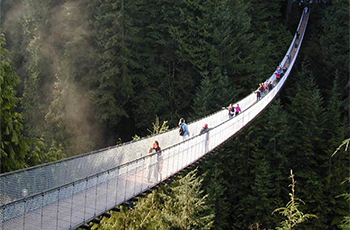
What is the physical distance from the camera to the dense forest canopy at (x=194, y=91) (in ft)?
72.7

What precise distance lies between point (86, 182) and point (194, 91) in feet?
58.5

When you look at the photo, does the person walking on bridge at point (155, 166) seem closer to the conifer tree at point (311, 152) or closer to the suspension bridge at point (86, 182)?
the suspension bridge at point (86, 182)

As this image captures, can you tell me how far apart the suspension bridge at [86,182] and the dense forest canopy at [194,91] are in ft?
34.4

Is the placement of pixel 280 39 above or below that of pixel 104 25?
below

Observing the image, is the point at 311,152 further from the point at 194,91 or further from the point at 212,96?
the point at 194,91

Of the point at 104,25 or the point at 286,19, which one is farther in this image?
the point at 286,19

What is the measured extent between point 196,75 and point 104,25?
17.7 ft

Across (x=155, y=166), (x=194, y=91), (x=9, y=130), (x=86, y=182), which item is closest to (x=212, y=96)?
(x=194, y=91)

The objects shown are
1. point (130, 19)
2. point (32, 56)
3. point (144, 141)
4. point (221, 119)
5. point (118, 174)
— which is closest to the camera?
point (118, 174)

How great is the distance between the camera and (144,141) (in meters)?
10.7

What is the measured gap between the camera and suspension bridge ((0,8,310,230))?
6.55 metres

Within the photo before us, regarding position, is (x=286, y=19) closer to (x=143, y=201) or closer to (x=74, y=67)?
(x=74, y=67)

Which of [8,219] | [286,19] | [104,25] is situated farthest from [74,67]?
[8,219]

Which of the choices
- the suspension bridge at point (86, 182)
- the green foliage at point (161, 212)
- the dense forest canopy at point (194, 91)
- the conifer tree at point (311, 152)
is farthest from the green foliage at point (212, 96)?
the suspension bridge at point (86, 182)
